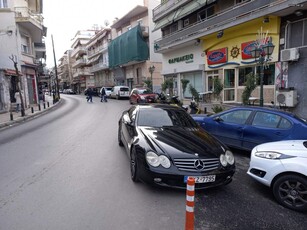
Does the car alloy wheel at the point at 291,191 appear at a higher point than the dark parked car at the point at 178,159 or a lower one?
lower

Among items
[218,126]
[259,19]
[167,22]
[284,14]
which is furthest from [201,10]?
[218,126]

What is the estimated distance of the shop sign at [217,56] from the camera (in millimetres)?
16406

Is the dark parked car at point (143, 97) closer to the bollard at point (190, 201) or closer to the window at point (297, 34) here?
the window at point (297, 34)

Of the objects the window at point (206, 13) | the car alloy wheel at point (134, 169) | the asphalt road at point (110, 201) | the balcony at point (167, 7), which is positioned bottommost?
the asphalt road at point (110, 201)

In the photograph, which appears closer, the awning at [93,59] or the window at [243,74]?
the window at [243,74]

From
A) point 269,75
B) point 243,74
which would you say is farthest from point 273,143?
point 243,74

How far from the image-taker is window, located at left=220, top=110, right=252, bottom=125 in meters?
6.10

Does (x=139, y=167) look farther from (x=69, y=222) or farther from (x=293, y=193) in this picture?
(x=293, y=193)

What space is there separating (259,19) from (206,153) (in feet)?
40.5

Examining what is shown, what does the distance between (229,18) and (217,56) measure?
303cm

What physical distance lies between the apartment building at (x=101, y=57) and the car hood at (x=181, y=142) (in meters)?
41.9

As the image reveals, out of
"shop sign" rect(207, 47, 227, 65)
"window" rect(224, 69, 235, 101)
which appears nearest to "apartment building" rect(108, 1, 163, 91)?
"shop sign" rect(207, 47, 227, 65)

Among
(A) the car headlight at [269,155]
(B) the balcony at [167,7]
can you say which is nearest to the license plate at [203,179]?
(A) the car headlight at [269,155]

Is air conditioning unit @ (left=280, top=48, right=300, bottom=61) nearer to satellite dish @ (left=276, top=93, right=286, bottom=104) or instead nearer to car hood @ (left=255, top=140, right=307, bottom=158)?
satellite dish @ (left=276, top=93, right=286, bottom=104)
